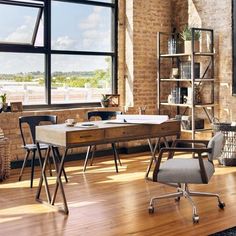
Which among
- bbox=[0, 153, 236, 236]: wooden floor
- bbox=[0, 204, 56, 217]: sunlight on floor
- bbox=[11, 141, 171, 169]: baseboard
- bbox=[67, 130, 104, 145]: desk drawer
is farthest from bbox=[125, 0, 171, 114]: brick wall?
bbox=[0, 204, 56, 217]: sunlight on floor

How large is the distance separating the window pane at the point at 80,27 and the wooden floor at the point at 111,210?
2453 mm

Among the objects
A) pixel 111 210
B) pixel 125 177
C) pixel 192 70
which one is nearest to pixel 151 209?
pixel 111 210

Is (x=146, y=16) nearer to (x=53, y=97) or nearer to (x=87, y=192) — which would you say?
(x=53, y=97)

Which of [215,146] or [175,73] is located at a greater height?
[175,73]

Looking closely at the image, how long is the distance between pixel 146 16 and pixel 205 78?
1.57 metres

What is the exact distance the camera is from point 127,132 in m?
4.98

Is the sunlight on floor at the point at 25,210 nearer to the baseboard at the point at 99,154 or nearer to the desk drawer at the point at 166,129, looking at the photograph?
the desk drawer at the point at 166,129

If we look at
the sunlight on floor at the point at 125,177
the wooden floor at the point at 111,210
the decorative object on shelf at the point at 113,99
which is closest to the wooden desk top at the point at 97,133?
the wooden floor at the point at 111,210

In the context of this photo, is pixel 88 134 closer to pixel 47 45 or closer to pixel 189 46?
pixel 47 45

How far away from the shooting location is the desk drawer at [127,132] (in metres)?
4.85

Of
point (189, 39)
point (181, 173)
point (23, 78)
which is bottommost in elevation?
point (181, 173)

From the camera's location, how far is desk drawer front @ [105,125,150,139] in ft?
15.9

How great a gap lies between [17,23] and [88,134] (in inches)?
126

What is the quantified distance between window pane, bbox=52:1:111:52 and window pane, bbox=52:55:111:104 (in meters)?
0.20
